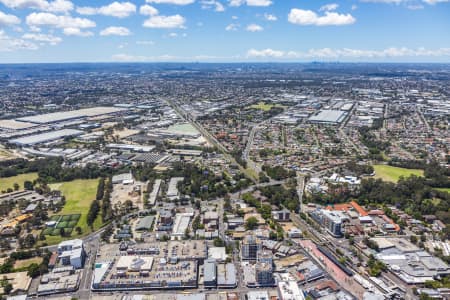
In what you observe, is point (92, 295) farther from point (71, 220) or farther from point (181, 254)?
point (71, 220)

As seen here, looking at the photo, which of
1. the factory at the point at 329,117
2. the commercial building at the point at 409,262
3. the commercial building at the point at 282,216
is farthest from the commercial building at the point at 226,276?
the factory at the point at 329,117

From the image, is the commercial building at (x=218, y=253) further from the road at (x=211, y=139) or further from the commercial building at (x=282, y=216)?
the road at (x=211, y=139)

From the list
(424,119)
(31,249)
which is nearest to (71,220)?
(31,249)

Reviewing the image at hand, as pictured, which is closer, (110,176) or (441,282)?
(441,282)

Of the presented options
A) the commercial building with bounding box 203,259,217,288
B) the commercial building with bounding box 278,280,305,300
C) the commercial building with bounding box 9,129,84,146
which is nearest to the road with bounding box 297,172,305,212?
the commercial building with bounding box 278,280,305,300

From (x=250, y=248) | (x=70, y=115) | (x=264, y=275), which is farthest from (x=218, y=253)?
(x=70, y=115)

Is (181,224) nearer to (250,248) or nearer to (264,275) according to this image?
(250,248)
